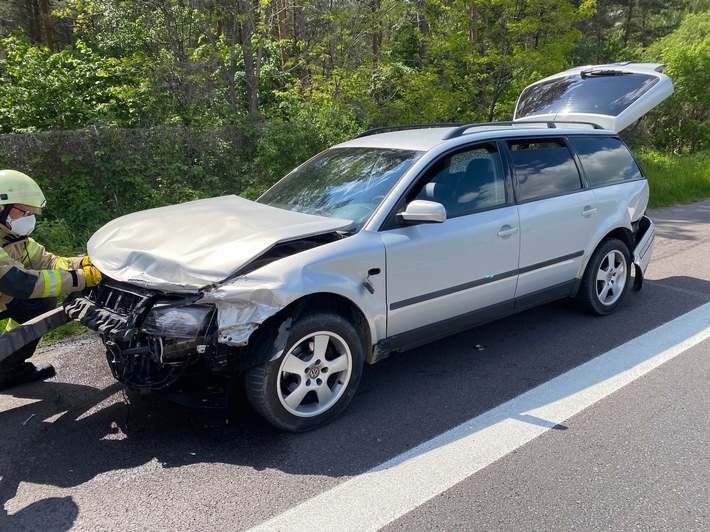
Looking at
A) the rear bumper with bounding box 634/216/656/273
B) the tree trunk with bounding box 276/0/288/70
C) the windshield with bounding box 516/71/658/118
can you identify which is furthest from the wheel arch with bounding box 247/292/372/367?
the tree trunk with bounding box 276/0/288/70

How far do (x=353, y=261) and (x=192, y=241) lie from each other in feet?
3.21

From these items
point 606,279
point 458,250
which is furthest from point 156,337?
point 606,279

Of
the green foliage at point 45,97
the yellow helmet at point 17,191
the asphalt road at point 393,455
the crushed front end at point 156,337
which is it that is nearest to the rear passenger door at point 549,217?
the asphalt road at point 393,455

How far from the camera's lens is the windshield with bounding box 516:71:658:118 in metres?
5.76

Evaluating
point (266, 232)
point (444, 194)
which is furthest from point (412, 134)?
point (266, 232)

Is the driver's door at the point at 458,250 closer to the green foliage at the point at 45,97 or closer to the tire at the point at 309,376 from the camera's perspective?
the tire at the point at 309,376

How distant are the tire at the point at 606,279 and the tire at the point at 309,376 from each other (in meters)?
2.52

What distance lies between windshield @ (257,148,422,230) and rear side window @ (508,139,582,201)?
3.16 ft

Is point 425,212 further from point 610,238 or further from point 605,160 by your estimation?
point 605,160

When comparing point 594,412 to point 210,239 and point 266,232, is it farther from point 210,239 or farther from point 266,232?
point 210,239

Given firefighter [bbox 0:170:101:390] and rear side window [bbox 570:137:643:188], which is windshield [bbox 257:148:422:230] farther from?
rear side window [bbox 570:137:643:188]

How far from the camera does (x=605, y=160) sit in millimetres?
4934

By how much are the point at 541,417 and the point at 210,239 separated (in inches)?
90.9

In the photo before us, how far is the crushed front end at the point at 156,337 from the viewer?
2777mm
